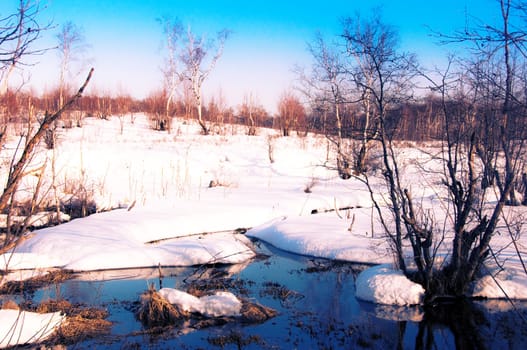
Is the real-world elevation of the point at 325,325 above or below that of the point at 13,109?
below

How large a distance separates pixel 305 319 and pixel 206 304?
1324mm

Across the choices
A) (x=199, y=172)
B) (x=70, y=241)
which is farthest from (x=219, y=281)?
(x=199, y=172)

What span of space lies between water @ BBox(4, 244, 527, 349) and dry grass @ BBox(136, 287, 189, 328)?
129 mm

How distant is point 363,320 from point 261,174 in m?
14.4

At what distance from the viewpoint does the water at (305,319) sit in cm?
532

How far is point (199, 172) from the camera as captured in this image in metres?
19.1

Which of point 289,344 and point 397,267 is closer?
point 289,344

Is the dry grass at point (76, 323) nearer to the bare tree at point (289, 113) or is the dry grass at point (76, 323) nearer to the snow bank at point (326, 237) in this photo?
the snow bank at point (326, 237)

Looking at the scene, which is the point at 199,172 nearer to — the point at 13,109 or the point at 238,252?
the point at 238,252

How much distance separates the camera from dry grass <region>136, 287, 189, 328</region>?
5.80 metres

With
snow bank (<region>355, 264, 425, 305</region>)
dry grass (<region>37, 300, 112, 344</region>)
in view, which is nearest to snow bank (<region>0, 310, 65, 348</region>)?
dry grass (<region>37, 300, 112, 344</region>)

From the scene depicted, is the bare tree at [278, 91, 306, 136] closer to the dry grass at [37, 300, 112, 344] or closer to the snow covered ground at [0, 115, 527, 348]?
the snow covered ground at [0, 115, 527, 348]

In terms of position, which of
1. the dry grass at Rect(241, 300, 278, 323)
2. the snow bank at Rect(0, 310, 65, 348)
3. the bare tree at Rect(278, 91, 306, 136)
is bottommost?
the dry grass at Rect(241, 300, 278, 323)

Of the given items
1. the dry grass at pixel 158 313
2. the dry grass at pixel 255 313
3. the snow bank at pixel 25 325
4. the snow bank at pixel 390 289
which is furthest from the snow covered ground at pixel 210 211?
the dry grass at pixel 255 313
